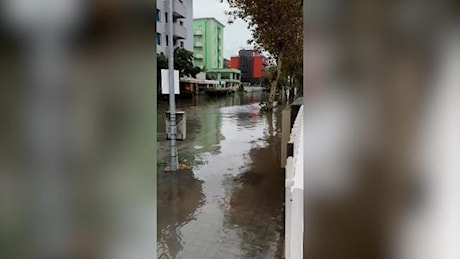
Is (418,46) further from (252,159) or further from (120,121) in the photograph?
(252,159)

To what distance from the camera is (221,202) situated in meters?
4.18

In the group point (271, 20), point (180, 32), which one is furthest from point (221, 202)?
point (180, 32)

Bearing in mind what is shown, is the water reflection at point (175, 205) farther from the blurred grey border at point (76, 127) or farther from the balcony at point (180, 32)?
the balcony at point (180, 32)

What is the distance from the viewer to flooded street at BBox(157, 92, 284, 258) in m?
3.05

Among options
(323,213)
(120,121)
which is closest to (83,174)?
(120,121)

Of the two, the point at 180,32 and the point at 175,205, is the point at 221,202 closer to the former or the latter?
the point at 175,205

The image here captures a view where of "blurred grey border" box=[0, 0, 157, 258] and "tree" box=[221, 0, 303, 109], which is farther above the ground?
"tree" box=[221, 0, 303, 109]

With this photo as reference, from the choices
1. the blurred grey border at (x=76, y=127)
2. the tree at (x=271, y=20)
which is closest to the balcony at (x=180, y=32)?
the tree at (x=271, y=20)

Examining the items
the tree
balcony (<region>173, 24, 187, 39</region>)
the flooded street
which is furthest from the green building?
the flooded street

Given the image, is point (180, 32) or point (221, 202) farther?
point (180, 32)

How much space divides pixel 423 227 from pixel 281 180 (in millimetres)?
4262

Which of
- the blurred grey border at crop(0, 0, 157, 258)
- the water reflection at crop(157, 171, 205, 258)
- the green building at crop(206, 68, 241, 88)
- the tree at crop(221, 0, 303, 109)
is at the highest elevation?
the tree at crop(221, 0, 303, 109)

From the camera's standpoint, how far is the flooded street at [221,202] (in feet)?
10.0

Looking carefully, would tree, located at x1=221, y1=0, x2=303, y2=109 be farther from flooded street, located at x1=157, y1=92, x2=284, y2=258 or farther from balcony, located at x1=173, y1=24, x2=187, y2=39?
balcony, located at x1=173, y1=24, x2=187, y2=39
